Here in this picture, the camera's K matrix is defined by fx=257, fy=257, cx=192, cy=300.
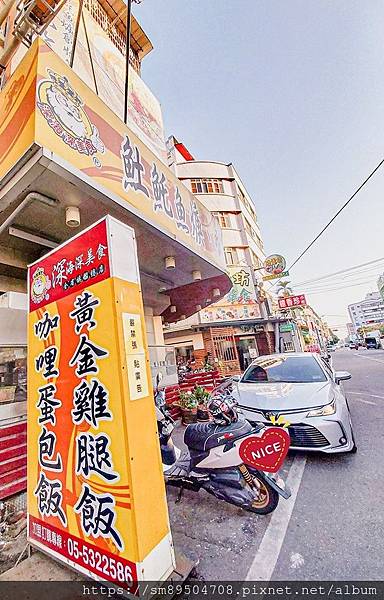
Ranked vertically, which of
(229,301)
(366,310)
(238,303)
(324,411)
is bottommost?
(324,411)

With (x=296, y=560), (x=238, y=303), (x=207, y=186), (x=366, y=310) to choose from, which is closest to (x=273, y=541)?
(x=296, y=560)

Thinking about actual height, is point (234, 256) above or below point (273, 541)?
above

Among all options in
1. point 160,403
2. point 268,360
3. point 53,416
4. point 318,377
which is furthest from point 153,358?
point 53,416

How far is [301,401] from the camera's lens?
3.92 metres

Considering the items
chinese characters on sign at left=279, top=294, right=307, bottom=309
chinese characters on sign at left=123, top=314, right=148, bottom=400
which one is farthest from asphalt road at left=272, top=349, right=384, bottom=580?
chinese characters on sign at left=279, top=294, right=307, bottom=309

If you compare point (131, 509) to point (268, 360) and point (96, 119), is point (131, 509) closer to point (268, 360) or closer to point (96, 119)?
point (96, 119)

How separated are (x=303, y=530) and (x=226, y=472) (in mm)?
824

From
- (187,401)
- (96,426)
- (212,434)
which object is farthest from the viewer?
(187,401)

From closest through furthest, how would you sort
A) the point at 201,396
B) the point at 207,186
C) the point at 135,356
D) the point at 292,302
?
the point at 135,356 < the point at 201,396 < the point at 207,186 < the point at 292,302

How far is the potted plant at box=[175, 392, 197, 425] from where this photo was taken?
6480 mm

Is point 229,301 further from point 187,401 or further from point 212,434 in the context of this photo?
point 212,434

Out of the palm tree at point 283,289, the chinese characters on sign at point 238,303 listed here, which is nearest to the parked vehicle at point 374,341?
the palm tree at point 283,289

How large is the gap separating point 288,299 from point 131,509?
20976 mm

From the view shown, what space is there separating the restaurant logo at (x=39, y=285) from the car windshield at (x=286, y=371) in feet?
13.3
